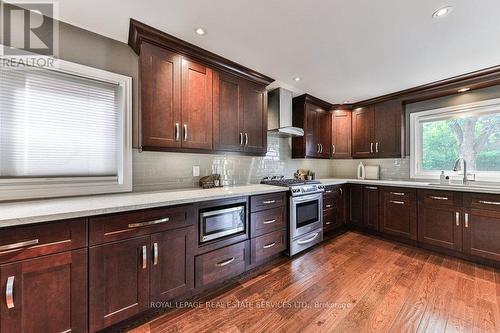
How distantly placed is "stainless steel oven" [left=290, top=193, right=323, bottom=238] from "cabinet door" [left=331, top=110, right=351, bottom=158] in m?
1.45

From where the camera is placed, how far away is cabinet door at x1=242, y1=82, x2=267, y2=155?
2607 mm

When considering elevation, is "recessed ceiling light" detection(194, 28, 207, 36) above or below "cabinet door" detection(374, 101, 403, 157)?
above

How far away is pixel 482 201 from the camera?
2381mm

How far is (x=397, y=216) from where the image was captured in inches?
122

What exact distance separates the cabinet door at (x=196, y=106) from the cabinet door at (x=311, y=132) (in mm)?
1970

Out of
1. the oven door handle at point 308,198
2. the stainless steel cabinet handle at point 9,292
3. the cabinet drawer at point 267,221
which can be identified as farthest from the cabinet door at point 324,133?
the stainless steel cabinet handle at point 9,292

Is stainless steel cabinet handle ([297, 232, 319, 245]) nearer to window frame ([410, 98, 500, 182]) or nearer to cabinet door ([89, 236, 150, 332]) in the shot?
cabinet door ([89, 236, 150, 332])

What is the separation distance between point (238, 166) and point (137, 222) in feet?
5.38

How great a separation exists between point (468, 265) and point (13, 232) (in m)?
4.21

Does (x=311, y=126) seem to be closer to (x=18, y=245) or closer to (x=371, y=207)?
(x=371, y=207)

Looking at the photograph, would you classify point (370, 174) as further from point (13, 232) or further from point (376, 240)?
point (13, 232)

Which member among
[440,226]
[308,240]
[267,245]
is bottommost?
[308,240]

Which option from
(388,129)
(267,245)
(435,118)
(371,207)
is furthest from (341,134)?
(267,245)

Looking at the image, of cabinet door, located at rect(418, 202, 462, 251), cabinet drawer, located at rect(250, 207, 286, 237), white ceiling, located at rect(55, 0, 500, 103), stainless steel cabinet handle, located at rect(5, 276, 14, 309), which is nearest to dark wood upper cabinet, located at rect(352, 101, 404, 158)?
white ceiling, located at rect(55, 0, 500, 103)
